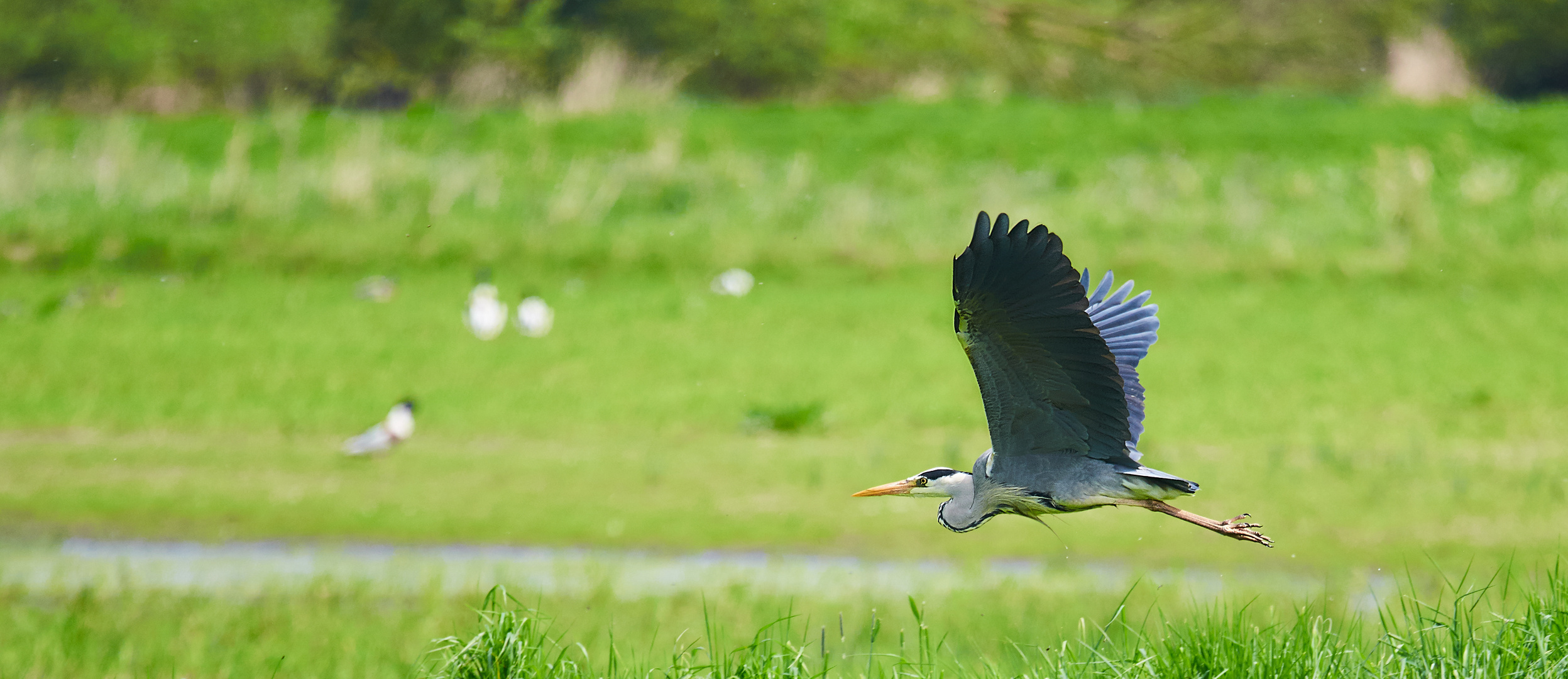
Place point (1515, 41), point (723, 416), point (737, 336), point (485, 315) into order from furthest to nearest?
point (1515, 41)
point (737, 336)
point (485, 315)
point (723, 416)

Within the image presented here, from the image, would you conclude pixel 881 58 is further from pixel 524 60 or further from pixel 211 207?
pixel 211 207

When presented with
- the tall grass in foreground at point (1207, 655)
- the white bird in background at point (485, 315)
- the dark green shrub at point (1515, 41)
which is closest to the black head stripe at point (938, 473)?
the tall grass in foreground at point (1207, 655)

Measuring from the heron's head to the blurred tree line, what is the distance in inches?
676

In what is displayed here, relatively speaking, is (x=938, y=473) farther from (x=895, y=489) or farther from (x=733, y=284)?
(x=733, y=284)

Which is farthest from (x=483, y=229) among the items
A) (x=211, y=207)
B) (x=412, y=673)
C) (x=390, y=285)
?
(x=412, y=673)

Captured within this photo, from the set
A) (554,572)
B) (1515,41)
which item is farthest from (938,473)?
(1515,41)

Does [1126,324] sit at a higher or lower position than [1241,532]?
higher

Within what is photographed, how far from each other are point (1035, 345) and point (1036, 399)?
10 cm

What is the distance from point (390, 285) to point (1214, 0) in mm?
8801

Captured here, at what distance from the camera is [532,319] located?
11.5m

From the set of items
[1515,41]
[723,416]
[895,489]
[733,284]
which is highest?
[1515,41]

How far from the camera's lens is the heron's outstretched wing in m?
2.41

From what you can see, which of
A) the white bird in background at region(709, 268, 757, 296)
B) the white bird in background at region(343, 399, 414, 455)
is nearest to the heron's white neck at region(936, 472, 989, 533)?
the white bird in background at region(343, 399, 414, 455)

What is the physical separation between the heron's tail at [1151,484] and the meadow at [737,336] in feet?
4.37
